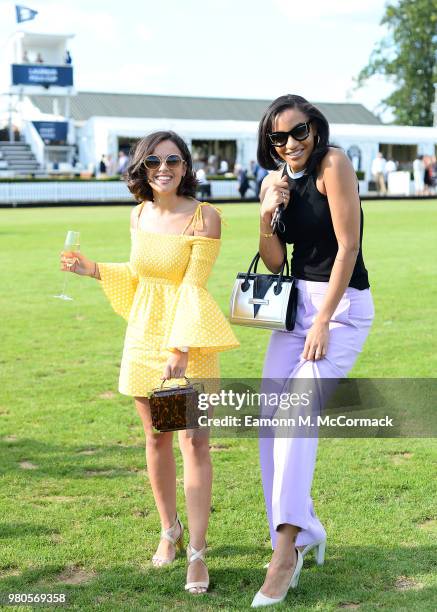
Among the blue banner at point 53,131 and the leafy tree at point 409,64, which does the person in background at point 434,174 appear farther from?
the leafy tree at point 409,64


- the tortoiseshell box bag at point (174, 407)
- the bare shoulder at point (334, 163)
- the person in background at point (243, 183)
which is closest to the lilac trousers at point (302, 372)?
the tortoiseshell box bag at point (174, 407)

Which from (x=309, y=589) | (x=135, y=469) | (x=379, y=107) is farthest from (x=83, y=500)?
(x=379, y=107)

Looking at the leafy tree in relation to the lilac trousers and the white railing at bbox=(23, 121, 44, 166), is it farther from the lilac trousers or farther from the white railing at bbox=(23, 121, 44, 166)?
the lilac trousers

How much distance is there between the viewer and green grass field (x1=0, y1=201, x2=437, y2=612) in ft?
12.6

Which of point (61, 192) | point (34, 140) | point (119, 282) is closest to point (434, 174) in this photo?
point (61, 192)

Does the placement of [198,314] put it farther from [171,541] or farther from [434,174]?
[434,174]

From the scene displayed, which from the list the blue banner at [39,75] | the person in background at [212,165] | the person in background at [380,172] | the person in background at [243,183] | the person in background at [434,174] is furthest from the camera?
the blue banner at [39,75]

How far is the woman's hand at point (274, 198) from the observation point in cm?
366

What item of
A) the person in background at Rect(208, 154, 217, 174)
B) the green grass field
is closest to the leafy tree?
the person in background at Rect(208, 154, 217, 174)

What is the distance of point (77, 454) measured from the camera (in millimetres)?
5750

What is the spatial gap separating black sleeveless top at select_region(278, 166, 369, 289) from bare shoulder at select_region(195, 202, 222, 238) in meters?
0.28

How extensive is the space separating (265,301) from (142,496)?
1678 mm

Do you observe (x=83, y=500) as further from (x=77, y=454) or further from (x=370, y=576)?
(x=370, y=576)

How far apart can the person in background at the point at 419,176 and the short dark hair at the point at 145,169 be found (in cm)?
3642
